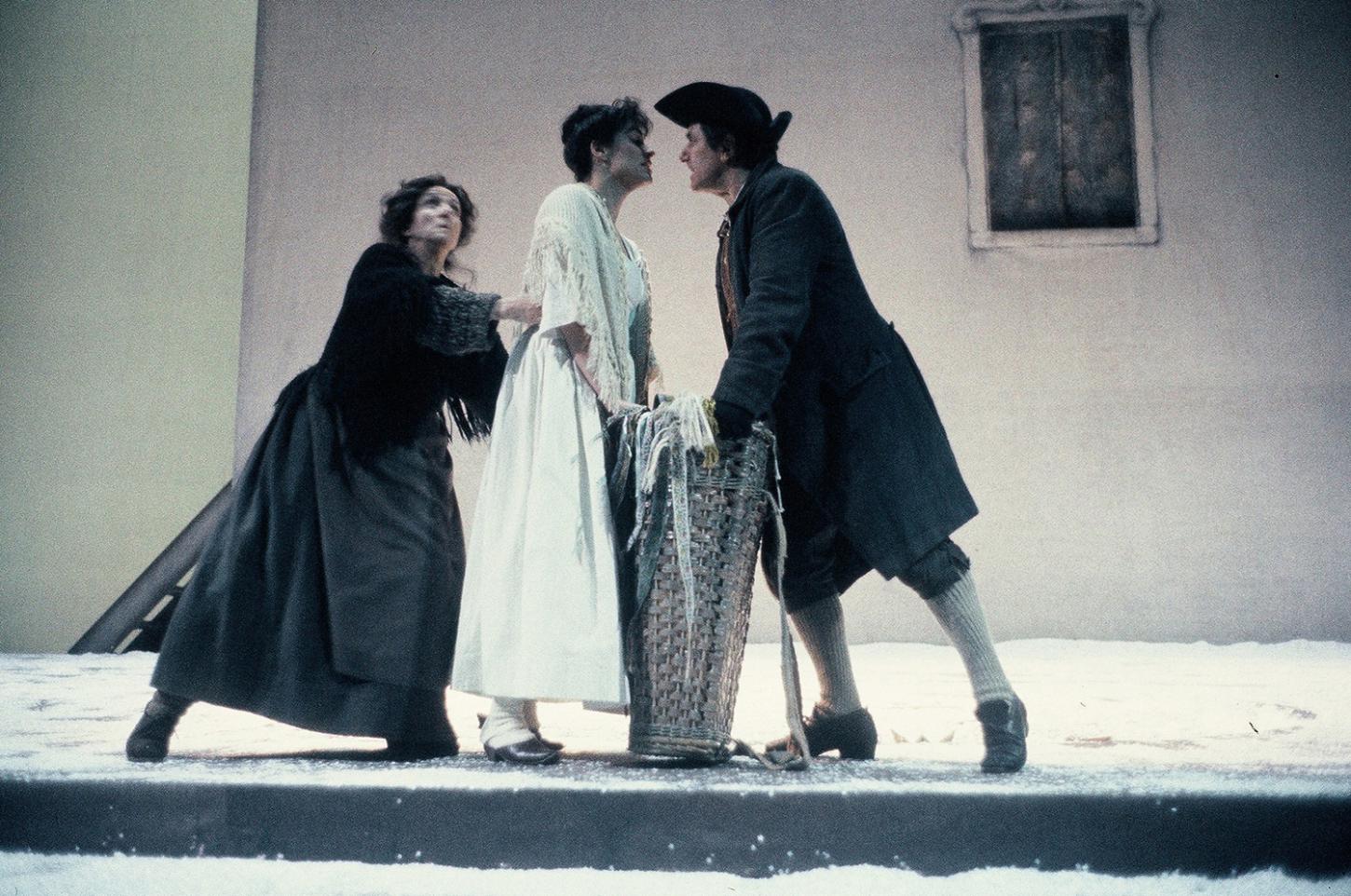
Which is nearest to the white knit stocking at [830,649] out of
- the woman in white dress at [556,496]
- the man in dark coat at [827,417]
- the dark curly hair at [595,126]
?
the man in dark coat at [827,417]

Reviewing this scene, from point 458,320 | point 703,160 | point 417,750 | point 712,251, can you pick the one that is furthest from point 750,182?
point 712,251

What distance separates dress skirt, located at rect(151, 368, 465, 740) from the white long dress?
4.0 inches

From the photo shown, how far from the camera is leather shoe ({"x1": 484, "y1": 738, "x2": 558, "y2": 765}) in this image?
6.72ft

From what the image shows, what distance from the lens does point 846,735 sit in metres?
2.19

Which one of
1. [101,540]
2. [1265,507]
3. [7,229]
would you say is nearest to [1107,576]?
[1265,507]

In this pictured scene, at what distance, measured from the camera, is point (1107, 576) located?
5.61m

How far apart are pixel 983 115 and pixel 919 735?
4.12m

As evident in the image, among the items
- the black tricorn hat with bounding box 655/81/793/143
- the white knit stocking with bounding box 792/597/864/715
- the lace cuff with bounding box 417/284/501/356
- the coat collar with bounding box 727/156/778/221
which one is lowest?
the white knit stocking with bounding box 792/597/864/715

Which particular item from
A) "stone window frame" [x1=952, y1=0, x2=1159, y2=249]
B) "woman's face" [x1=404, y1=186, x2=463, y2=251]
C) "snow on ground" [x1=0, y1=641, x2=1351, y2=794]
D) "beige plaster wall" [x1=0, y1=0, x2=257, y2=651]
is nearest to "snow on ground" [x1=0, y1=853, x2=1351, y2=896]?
"snow on ground" [x1=0, y1=641, x2=1351, y2=794]

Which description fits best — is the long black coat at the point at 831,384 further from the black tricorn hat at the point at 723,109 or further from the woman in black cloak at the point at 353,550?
the woman in black cloak at the point at 353,550

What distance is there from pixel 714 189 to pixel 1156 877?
1457mm

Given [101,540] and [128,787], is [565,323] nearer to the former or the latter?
[128,787]

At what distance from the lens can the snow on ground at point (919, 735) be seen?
183cm

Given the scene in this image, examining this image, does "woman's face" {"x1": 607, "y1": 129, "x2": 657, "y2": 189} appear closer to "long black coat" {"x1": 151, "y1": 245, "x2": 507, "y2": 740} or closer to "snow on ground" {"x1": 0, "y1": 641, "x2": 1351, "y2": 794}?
"long black coat" {"x1": 151, "y1": 245, "x2": 507, "y2": 740}
